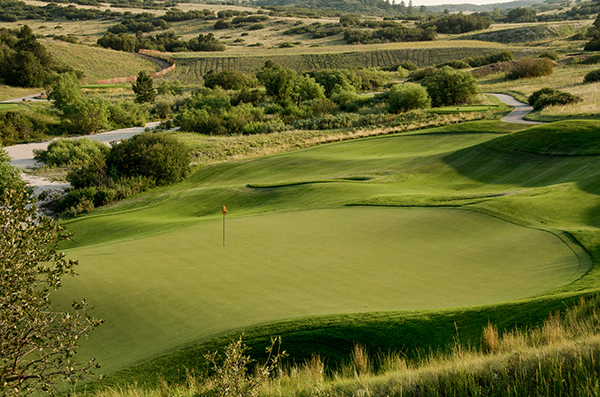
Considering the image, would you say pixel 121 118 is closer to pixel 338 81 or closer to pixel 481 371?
pixel 338 81

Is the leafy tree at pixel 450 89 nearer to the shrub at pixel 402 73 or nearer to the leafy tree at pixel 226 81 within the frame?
the leafy tree at pixel 226 81

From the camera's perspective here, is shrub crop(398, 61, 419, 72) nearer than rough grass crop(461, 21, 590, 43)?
Yes

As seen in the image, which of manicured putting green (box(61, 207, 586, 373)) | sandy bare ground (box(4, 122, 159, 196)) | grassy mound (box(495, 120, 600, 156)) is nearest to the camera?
manicured putting green (box(61, 207, 586, 373))

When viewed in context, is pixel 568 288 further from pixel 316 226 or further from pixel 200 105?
pixel 200 105

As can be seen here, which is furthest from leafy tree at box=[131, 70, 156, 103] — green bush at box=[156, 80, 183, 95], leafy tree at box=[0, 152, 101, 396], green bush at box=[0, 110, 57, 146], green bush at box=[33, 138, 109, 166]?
leafy tree at box=[0, 152, 101, 396]

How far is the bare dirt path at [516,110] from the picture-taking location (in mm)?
26087

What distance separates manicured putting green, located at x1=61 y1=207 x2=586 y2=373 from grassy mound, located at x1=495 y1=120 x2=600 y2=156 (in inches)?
278

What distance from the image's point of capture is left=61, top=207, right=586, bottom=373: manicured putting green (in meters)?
6.29

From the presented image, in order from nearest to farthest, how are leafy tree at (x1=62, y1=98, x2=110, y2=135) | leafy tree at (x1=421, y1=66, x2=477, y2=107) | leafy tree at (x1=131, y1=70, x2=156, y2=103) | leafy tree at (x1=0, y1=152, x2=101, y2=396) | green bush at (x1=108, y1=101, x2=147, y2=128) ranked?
leafy tree at (x1=0, y1=152, x2=101, y2=396) → leafy tree at (x1=421, y1=66, x2=477, y2=107) → leafy tree at (x1=62, y1=98, x2=110, y2=135) → green bush at (x1=108, y1=101, x2=147, y2=128) → leafy tree at (x1=131, y1=70, x2=156, y2=103)

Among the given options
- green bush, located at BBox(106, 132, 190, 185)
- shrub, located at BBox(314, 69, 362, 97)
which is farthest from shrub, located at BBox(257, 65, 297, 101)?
green bush, located at BBox(106, 132, 190, 185)

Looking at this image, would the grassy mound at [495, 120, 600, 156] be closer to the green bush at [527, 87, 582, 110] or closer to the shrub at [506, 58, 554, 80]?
the green bush at [527, 87, 582, 110]

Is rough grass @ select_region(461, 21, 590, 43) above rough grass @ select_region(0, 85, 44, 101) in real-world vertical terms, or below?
above

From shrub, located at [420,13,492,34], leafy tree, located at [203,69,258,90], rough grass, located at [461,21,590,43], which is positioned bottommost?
leafy tree, located at [203,69,258,90]

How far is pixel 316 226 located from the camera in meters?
10.2
